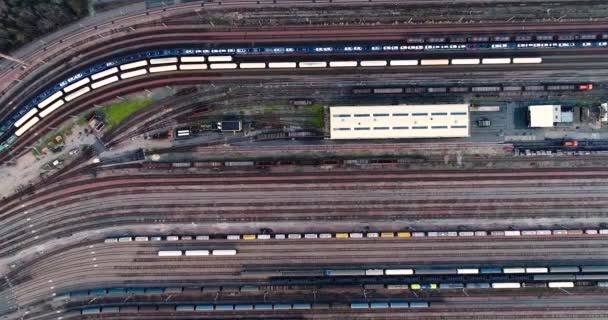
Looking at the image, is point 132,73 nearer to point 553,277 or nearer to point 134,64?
point 134,64

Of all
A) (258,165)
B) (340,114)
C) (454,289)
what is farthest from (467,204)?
(258,165)

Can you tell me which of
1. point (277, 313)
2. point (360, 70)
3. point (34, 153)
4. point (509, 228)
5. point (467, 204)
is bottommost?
point (277, 313)

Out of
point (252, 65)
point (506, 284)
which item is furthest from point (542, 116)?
point (252, 65)

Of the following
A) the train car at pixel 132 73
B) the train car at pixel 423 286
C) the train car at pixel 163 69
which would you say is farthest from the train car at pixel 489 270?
the train car at pixel 132 73

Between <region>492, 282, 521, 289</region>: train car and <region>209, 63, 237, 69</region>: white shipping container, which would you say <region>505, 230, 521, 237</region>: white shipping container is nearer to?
<region>492, 282, 521, 289</region>: train car

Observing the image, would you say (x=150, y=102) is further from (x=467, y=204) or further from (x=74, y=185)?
(x=467, y=204)

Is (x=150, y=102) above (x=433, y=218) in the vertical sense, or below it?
above

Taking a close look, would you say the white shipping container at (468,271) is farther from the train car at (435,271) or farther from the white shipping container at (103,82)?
the white shipping container at (103,82)
